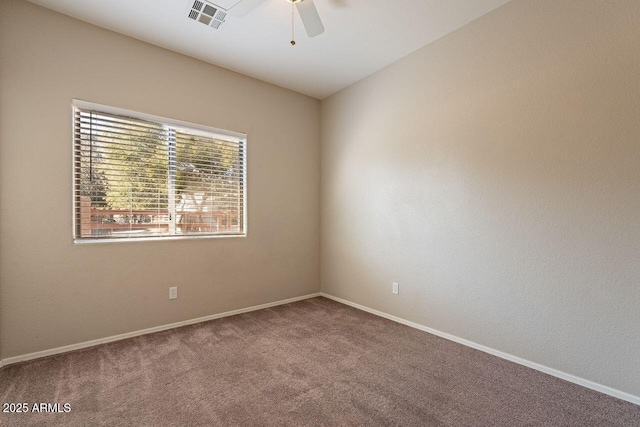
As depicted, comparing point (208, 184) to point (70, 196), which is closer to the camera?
point (70, 196)

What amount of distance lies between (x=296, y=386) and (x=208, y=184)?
2.25 metres

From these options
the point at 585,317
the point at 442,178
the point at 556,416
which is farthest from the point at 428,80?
the point at 556,416

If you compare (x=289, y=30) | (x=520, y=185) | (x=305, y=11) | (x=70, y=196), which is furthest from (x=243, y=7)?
(x=520, y=185)

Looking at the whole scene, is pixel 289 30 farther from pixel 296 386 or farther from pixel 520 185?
pixel 296 386

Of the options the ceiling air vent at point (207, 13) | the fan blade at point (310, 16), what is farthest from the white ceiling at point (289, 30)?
the fan blade at point (310, 16)

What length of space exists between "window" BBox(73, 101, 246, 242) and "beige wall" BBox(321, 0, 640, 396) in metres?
1.75

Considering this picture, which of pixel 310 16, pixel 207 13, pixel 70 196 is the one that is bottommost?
pixel 70 196

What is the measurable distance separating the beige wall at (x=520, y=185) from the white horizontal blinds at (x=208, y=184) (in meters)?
1.63

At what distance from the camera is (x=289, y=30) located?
2.68 m

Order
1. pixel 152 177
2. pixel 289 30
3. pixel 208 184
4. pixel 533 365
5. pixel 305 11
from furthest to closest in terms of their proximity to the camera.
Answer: pixel 208 184, pixel 152 177, pixel 289 30, pixel 533 365, pixel 305 11

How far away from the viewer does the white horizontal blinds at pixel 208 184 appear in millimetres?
3127

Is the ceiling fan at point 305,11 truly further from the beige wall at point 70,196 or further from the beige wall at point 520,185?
the beige wall at point 520,185

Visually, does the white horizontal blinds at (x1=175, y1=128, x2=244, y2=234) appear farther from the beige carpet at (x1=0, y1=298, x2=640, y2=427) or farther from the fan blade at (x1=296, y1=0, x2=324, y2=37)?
the fan blade at (x1=296, y1=0, x2=324, y2=37)

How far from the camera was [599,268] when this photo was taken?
1979 millimetres
